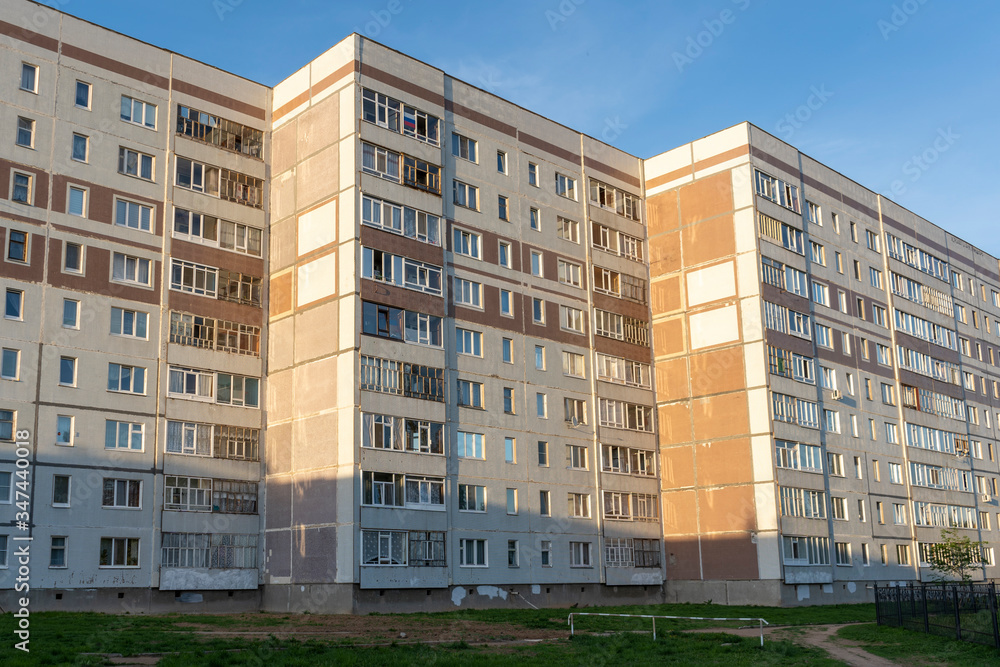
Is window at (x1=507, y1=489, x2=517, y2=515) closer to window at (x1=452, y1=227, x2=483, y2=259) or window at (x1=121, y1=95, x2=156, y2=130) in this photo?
window at (x1=452, y1=227, x2=483, y2=259)

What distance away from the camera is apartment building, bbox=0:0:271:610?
44.0 meters

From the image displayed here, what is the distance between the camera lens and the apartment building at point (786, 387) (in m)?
58.4

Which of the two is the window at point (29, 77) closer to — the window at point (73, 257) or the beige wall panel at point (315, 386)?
the window at point (73, 257)

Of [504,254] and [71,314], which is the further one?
[504,254]

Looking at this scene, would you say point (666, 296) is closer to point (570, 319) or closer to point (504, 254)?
point (570, 319)

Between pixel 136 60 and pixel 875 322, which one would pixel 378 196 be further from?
A: pixel 875 322

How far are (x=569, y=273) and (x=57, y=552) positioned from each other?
3244 centimetres

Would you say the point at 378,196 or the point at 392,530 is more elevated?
the point at 378,196

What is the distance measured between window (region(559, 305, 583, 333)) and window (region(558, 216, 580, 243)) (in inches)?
181

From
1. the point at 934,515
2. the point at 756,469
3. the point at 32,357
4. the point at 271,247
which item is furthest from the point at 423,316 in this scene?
the point at 934,515

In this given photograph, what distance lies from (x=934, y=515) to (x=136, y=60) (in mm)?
62117

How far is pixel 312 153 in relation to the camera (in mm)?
52688

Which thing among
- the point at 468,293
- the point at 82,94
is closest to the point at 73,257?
the point at 82,94

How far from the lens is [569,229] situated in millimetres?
61656
